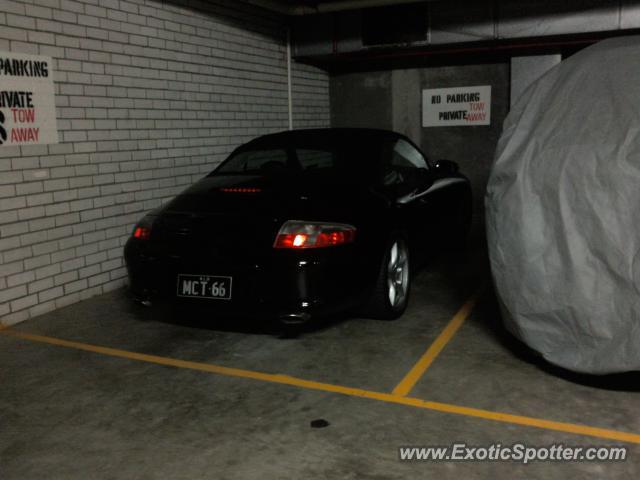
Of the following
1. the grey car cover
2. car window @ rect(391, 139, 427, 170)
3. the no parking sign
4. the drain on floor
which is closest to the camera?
the drain on floor

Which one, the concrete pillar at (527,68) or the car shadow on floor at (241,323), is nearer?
the car shadow on floor at (241,323)

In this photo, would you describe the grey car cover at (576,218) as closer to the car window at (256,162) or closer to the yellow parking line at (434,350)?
the yellow parking line at (434,350)

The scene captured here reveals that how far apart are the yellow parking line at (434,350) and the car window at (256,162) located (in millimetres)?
1810

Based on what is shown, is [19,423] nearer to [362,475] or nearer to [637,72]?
[362,475]

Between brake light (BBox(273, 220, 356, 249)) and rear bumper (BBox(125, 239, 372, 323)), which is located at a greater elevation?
brake light (BBox(273, 220, 356, 249))

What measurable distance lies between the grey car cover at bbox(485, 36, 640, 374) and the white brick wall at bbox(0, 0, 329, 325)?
3.61 metres

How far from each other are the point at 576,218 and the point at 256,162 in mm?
2703

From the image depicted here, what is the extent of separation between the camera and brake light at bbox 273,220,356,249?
12.9 feet

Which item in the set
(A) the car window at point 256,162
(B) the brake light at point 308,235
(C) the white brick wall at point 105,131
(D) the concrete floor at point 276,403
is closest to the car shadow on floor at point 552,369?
(D) the concrete floor at point 276,403

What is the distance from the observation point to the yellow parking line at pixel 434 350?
3547 millimetres

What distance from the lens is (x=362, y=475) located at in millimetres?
2635

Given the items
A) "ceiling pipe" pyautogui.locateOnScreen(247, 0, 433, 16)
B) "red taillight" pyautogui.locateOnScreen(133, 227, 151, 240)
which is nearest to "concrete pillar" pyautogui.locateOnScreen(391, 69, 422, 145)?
"ceiling pipe" pyautogui.locateOnScreen(247, 0, 433, 16)

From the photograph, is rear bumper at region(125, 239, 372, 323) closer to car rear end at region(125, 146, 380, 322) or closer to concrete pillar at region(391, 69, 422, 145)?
car rear end at region(125, 146, 380, 322)

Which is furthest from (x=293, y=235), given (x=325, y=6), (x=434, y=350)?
(x=325, y=6)
